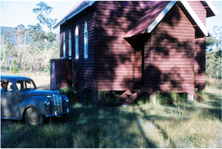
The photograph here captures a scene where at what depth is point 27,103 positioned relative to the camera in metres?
7.29

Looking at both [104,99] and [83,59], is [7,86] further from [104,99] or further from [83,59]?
[83,59]

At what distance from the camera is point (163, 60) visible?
12.1 metres

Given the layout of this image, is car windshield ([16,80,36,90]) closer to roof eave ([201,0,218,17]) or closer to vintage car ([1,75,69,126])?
vintage car ([1,75,69,126])

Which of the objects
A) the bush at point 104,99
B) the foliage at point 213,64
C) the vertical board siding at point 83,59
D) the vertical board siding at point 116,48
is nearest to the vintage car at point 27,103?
the bush at point 104,99

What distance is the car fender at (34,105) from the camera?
7.23 metres

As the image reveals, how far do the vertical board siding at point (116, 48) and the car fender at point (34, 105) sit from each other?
223 inches

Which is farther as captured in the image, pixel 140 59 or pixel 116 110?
pixel 140 59

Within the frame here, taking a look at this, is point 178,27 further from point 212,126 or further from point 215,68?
point 215,68

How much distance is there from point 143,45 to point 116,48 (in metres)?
1.72

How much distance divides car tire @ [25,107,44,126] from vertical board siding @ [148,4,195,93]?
21.1 ft

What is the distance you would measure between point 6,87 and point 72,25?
9.88 meters

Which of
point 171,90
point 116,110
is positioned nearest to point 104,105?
point 116,110

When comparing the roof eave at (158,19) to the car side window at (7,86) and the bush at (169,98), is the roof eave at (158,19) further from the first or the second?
the car side window at (7,86)

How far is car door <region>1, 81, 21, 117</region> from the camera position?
7.56m
